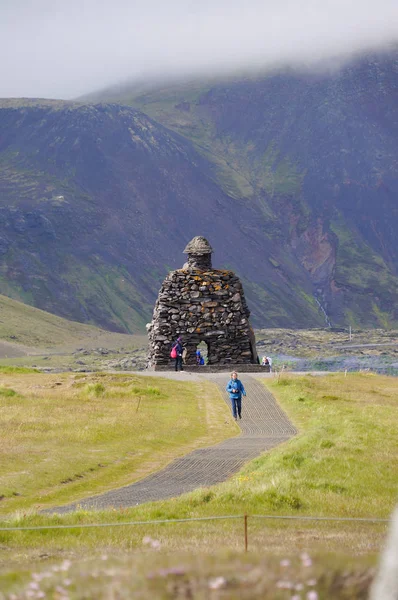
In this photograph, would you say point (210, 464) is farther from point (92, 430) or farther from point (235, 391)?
point (235, 391)

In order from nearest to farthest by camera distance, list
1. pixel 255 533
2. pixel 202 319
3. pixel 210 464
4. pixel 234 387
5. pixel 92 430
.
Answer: pixel 255 533
pixel 210 464
pixel 92 430
pixel 234 387
pixel 202 319

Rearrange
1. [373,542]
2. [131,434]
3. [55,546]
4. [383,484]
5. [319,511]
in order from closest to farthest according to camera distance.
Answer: [373,542]
[55,546]
[319,511]
[383,484]
[131,434]

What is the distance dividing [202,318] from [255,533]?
171 feet

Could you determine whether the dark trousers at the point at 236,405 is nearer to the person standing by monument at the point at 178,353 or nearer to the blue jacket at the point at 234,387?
the blue jacket at the point at 234,387

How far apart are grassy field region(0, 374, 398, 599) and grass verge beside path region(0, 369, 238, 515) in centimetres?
29

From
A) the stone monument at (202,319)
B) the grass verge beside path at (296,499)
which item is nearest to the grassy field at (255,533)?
the grass verge beside path at (296,499)

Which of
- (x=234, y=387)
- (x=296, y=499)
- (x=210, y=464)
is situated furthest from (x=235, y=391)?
(x=296, y=499)

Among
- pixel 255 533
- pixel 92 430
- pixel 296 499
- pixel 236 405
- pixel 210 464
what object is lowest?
pixel 255 533

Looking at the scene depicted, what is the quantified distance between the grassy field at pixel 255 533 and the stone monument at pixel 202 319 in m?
25.6

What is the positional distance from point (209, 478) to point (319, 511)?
7272 mm

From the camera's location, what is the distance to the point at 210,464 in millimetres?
26891

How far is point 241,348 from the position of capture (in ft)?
219

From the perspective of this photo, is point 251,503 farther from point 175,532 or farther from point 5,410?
point 5,410

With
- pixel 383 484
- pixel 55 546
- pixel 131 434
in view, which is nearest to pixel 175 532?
pixel 55 546
